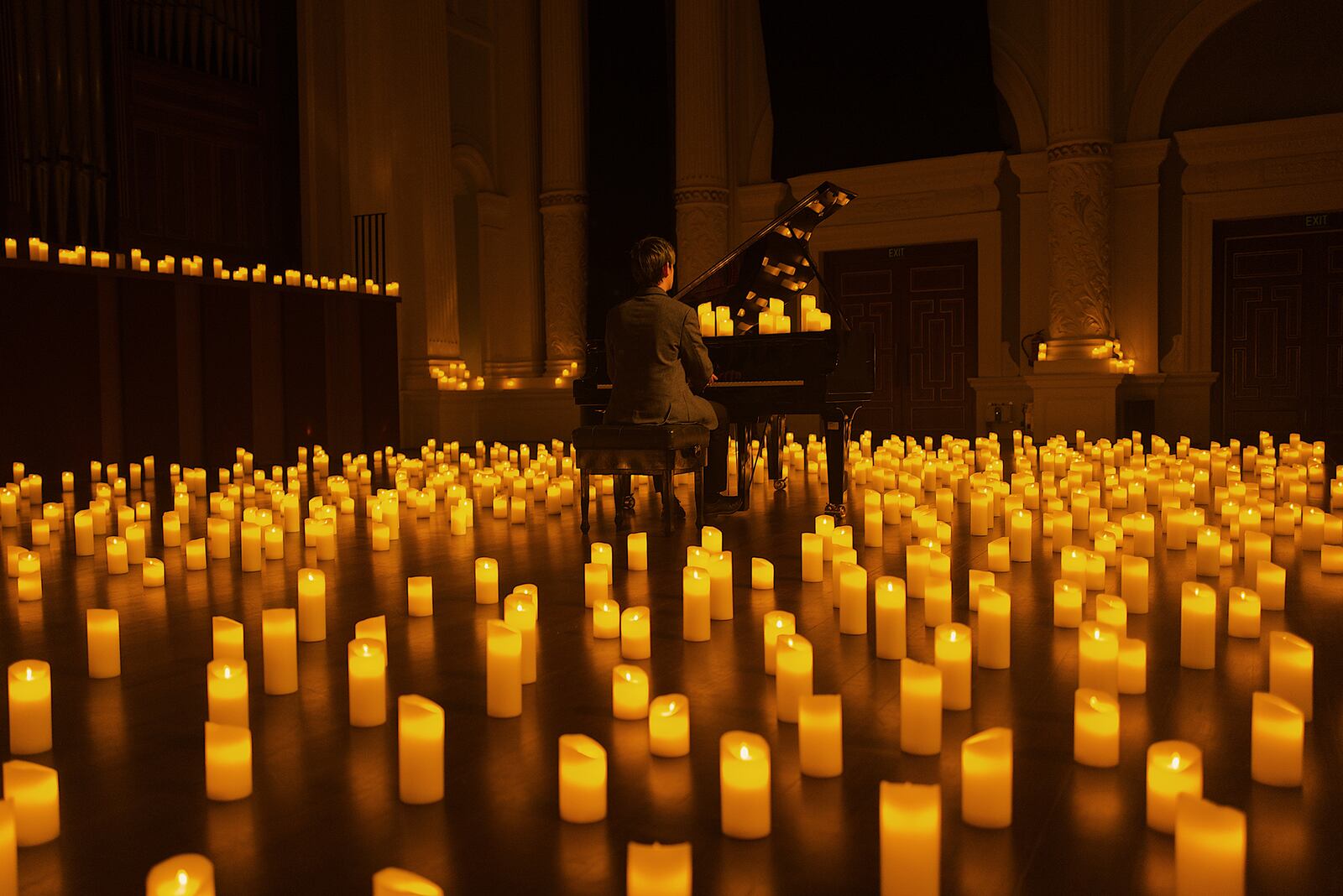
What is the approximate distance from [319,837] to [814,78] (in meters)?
12.9

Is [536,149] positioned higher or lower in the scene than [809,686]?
higher

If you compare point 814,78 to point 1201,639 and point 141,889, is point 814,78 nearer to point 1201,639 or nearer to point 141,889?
point 1201,639

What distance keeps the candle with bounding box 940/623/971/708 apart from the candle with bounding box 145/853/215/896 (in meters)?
1.50

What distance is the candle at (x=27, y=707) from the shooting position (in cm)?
206

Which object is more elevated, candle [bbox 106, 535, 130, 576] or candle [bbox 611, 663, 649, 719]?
candle [bbox 106, 535, 130, 576]

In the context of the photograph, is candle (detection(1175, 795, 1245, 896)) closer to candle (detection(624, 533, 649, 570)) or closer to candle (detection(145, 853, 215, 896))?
candle (detection(145, 853, 215, 896))

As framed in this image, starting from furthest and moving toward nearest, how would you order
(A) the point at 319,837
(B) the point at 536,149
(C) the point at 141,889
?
1. (B) the point at 536,149
2. (A) the point at 319,837
3. (C) the point at 141,889

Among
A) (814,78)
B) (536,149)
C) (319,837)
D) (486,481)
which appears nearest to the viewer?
(319,837)

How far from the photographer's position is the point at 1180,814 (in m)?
1.36

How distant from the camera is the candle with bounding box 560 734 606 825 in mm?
1691

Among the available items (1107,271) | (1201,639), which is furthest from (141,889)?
(1107,271)

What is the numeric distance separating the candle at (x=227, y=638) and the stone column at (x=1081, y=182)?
10.1 metres

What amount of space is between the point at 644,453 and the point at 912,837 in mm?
3512

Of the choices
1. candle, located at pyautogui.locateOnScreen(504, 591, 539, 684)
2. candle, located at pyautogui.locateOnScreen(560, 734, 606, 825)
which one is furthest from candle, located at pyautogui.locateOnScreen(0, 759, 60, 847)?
candle, located at pyautogui.locateOnScreen(504, 591, 539, 684)
